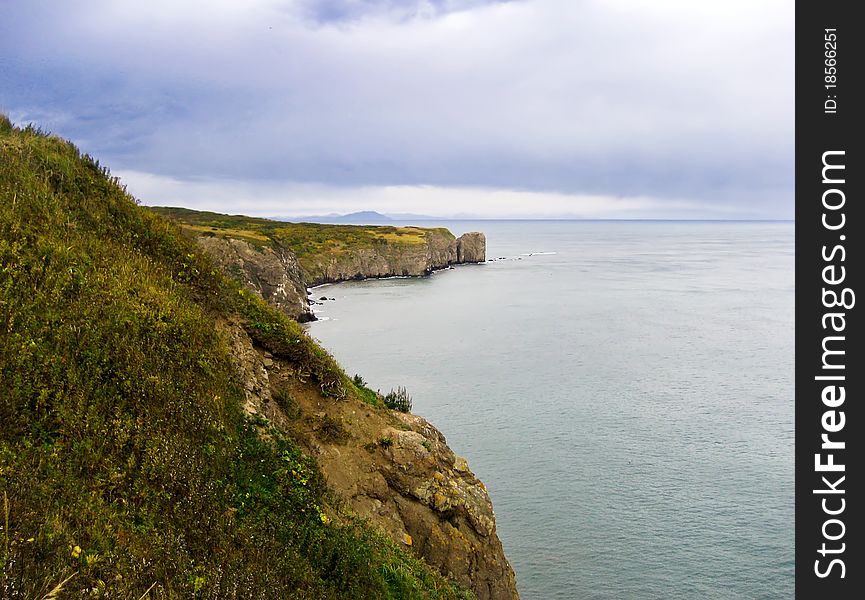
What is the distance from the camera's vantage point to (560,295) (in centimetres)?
10062

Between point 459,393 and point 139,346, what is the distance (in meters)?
35.1

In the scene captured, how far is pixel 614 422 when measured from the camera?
4116 cm

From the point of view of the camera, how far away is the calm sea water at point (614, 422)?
2583cm

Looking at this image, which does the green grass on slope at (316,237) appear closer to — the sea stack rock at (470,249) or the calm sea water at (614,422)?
the sea stack rock at (470,249)

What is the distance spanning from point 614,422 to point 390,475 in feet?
85.1

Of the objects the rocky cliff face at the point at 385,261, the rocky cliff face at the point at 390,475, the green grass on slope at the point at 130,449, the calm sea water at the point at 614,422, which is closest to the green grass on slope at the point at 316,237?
the rocky cliff face at the point at 385,261

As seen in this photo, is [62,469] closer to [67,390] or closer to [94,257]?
[67,390]

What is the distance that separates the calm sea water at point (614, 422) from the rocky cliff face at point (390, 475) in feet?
20.0

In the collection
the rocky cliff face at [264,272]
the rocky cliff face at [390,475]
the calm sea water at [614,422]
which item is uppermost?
the rocky cliff face at [264,272]

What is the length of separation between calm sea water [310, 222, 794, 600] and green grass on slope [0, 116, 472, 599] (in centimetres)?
1294

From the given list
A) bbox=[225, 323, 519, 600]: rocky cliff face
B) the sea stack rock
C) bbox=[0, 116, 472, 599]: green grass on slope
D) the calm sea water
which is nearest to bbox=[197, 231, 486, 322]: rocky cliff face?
the sea stack rock

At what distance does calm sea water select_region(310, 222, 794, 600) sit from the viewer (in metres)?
25.8

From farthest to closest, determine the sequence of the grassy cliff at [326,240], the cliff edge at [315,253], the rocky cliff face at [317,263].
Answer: the grassy cliff at [326,240], the cliff edge at [315,253], the rocky cliff face at [317,263]
